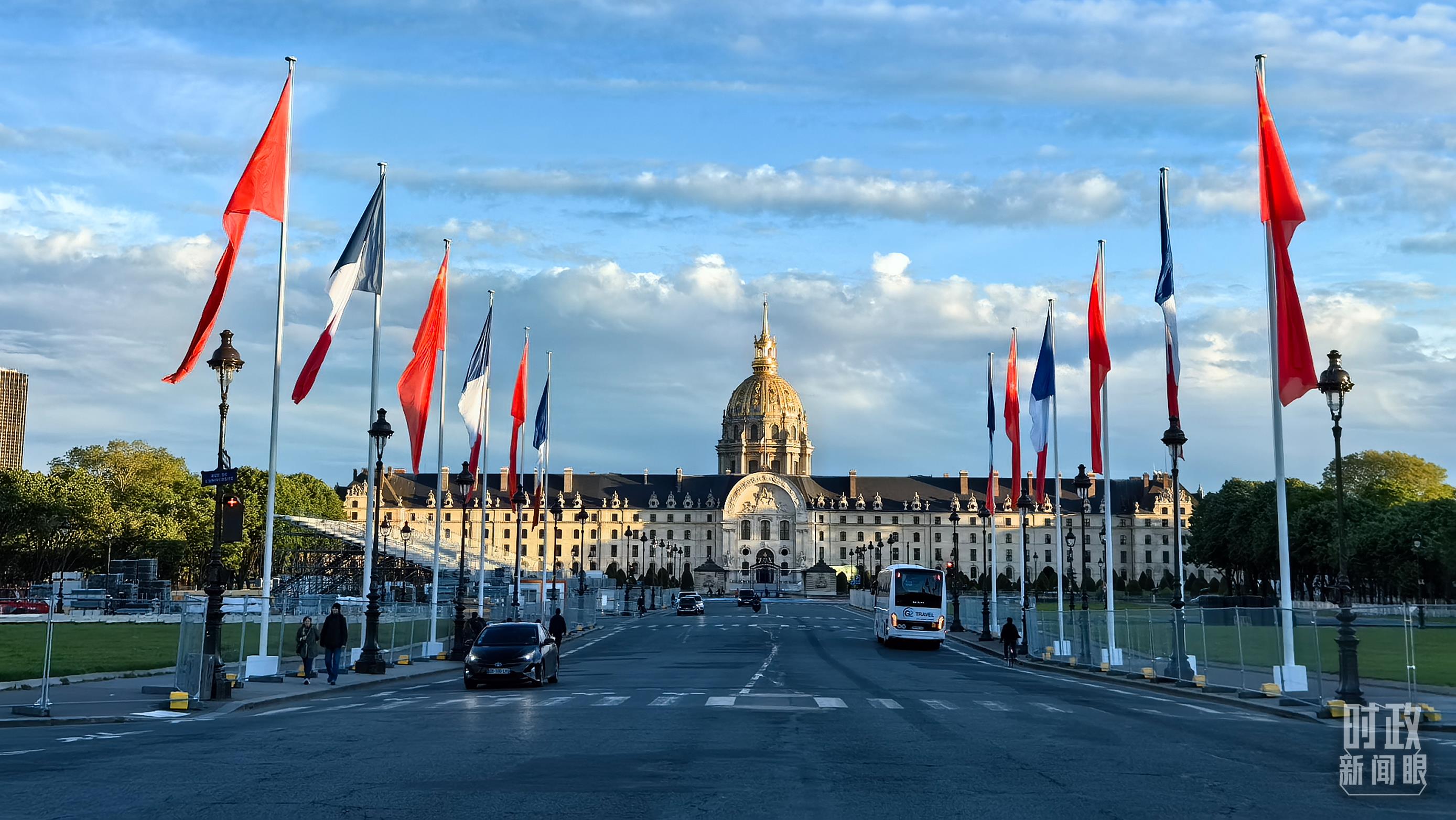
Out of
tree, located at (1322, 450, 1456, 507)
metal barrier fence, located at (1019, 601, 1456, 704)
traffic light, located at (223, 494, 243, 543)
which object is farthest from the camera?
tree, located at (1322, 450, 1456, 507)

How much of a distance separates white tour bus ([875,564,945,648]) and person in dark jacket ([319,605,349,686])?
2786 cm

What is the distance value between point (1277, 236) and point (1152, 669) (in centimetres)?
1333

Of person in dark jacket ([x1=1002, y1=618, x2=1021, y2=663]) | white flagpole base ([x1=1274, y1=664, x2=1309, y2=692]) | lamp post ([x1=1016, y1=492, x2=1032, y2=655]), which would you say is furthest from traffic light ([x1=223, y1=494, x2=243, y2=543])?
lamp post ([x1=1016, y1=492, x2=1032, y2=655])

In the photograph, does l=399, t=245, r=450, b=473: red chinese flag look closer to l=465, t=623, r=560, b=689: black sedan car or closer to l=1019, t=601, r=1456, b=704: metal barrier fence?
l=465, t=623, r=560, b=689: black sedan car

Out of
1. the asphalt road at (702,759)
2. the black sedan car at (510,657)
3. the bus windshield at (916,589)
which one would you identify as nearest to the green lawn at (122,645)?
the black sedan car at (510,657)

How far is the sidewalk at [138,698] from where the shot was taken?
22.2 meters

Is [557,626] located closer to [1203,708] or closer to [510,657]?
[510,657]

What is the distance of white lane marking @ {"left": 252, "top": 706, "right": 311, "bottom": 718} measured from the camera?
23.7 metres

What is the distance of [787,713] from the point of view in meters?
23.4

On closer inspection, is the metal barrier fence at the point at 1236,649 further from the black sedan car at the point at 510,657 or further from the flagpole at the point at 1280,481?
the black sedan car at the point at 510,657

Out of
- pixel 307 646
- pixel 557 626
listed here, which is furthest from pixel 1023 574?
pixel 307 646

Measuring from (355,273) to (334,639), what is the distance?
8567 mm

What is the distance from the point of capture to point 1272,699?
28344 mm

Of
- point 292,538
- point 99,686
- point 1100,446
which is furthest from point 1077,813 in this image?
point 292,538
